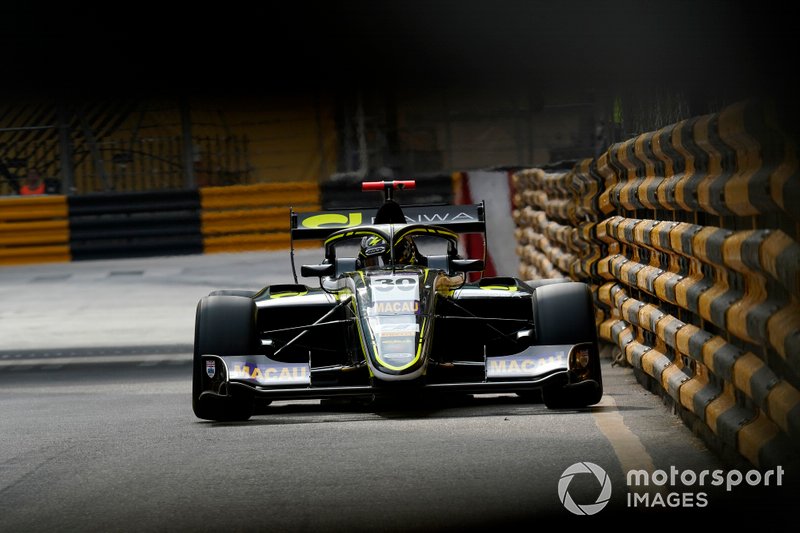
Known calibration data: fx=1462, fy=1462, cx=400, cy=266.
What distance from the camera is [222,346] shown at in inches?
325

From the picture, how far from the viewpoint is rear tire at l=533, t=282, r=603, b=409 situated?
27.0 feet

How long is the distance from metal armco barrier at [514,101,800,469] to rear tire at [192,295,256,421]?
2300mm

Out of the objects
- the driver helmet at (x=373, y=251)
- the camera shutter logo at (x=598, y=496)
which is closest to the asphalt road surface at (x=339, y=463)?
the camera shutter logo at (x=598, y=496)

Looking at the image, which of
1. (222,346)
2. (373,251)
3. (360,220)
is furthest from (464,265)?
(222,346)

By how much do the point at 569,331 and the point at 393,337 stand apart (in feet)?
3.41

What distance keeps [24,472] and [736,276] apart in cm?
321

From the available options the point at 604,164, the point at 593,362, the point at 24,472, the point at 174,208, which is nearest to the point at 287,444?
the point at 24,472

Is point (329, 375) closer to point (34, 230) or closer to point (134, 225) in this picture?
point (134, 225)

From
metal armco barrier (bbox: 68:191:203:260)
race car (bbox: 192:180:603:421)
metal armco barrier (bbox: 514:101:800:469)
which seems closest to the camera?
metal armco barrier (bbox: 514:101:800:469)

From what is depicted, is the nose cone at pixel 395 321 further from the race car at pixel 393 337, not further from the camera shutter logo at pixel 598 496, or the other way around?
the camera shutter logo at pixel 598 496

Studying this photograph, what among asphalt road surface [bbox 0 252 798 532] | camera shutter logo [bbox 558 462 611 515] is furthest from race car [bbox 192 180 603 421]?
camera shutter logo [bbox 558 462 611 515]

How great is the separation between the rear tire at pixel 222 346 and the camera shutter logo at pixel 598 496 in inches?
106

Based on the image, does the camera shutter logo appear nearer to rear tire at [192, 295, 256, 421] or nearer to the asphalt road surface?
the asphalt road surface

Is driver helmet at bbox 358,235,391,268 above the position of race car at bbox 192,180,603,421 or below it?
above
